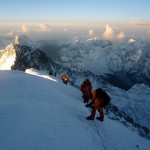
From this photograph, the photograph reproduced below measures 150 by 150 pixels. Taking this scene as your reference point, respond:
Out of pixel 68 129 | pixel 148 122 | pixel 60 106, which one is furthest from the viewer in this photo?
pixel 148 122

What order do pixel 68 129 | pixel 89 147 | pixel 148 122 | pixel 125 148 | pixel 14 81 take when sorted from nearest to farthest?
pixel 89 147, pixel 68 129, pixel 125 148, pixel 14 81, pixel 148 122

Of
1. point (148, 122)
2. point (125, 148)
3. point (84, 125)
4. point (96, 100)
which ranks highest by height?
point (96, 100)

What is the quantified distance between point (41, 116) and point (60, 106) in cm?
378

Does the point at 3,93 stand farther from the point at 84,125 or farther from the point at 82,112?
the point at 84,125

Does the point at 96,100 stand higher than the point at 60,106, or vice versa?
the point at 96,100

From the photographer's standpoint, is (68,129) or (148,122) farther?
(148,122)

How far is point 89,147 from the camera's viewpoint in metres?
12.4

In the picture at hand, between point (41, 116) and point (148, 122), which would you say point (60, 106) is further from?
point (148, 122)

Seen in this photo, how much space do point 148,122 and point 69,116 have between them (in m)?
179

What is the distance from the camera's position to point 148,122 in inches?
7254

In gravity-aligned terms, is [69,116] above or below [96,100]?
below

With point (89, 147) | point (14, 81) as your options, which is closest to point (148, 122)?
point (14, 81)

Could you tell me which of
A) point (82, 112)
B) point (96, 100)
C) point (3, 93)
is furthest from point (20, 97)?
point (96, 100)

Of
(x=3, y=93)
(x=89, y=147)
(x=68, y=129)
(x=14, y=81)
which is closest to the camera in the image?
(x=89, y=147)
